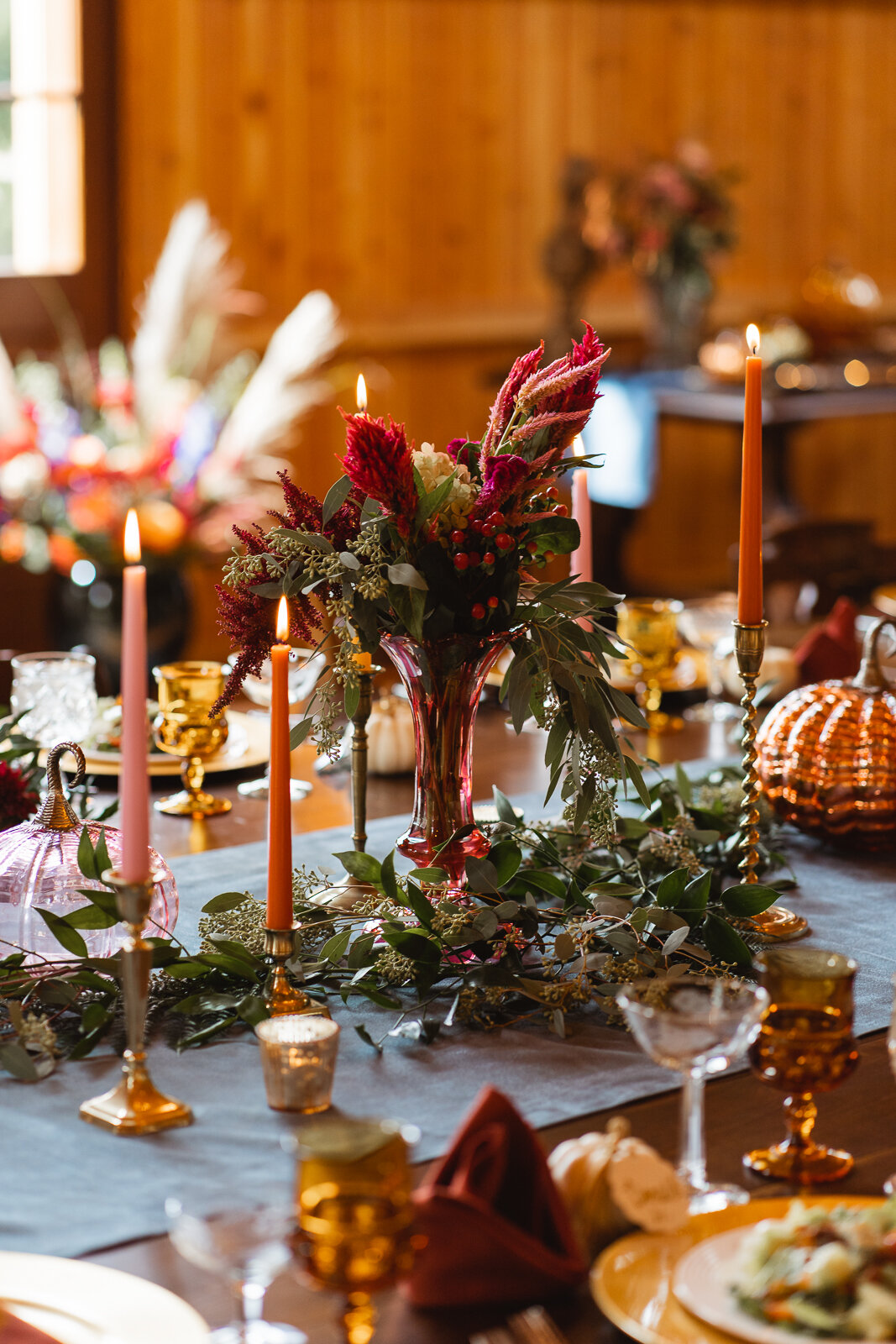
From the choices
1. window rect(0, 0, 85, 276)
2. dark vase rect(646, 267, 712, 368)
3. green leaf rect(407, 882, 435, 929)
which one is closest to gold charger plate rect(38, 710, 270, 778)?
green leaf rect(407, 882, 435, 929)

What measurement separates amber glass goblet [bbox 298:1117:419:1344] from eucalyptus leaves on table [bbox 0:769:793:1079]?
341 millimetres

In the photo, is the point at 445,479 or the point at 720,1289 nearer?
the point at 720,1289

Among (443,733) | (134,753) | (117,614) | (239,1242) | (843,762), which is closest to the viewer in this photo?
(239,1242)

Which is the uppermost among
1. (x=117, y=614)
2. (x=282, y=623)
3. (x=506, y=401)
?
(x=506, y=401)

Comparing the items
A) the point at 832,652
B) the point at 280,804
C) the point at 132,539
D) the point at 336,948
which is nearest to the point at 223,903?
the point at 336,948

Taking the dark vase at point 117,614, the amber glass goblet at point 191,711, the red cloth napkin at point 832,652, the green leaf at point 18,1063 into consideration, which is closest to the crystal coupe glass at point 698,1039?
the green leaf at point 18,1063

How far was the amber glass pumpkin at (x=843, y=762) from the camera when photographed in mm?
1467

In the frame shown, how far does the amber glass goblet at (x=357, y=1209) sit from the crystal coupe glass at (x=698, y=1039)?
17cm

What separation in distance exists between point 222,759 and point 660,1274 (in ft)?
3.51

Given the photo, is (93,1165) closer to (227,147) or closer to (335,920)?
(335,920)

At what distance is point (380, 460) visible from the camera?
107cm

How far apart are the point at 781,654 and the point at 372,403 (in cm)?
279

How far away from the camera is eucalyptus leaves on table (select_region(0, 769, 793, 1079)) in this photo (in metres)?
1.07

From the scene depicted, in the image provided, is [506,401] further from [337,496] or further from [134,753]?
[134,753]
